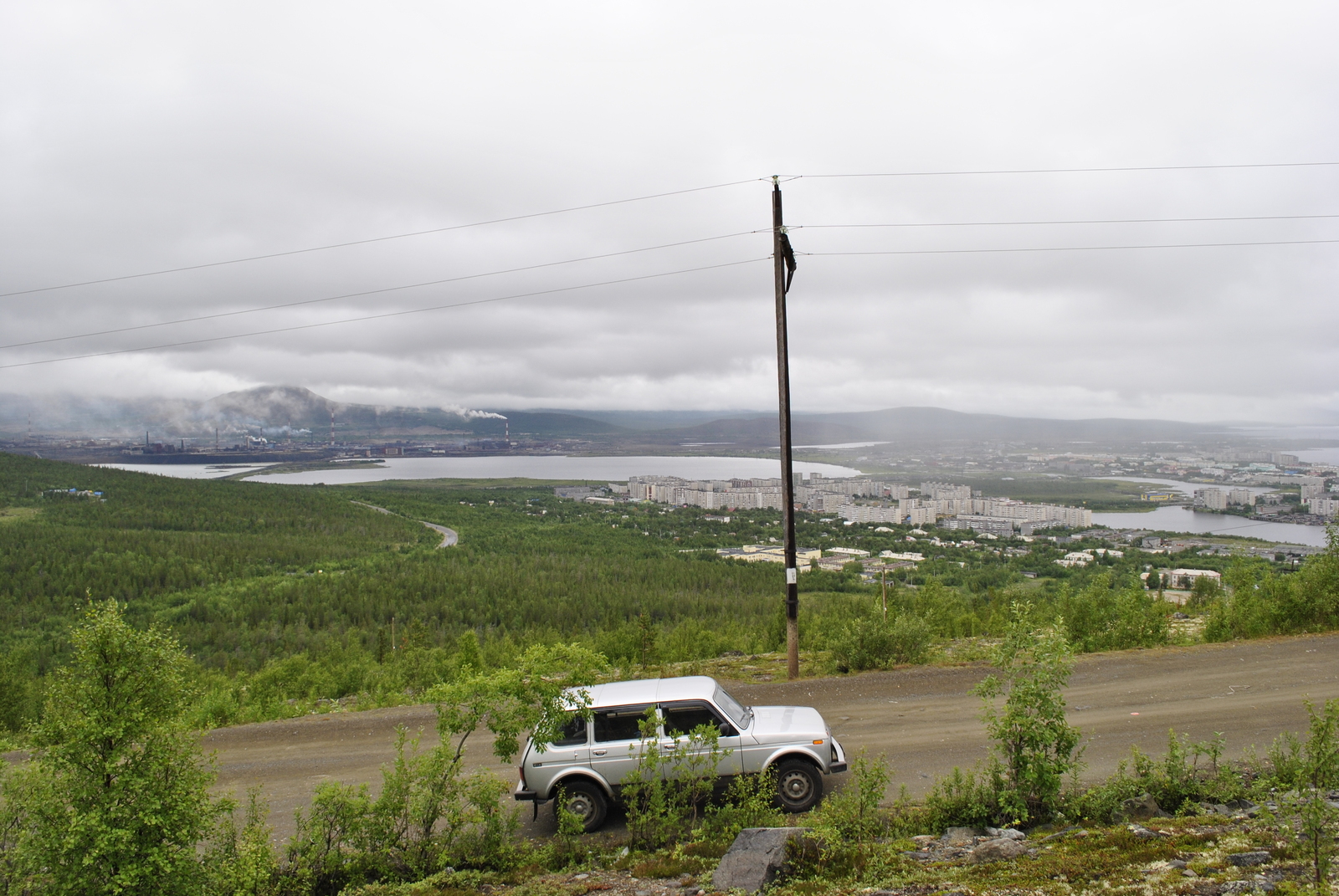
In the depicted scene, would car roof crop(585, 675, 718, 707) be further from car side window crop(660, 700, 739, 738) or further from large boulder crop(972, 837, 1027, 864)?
large boulder crop(972, 837, 1027, 864)

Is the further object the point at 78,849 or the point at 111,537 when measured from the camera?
the point at 111,537

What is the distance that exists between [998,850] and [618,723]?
3891mm

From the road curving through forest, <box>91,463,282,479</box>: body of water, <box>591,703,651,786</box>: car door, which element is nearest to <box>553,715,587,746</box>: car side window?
<box>591,703,651,786</box>: car door

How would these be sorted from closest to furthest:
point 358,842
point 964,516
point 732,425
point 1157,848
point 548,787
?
point 1157,848 → point 358,842 → point 548,787 → point 964,516 → point 732,425

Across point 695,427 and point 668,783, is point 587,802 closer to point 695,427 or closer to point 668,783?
point 668,783

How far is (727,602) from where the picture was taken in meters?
44.5

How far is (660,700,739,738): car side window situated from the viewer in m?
7.51

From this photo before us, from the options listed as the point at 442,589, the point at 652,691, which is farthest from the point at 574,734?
the point at 442,589

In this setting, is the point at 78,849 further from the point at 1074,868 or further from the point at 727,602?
the point at 727,602

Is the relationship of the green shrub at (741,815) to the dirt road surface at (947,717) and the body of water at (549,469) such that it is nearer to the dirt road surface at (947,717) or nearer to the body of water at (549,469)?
the dirt road surface at (947,717)

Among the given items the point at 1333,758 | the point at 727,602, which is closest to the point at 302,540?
the point at 727,602

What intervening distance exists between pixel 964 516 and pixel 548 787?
68.8 m

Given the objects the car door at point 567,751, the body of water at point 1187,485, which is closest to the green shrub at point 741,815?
the car door at point 567,751

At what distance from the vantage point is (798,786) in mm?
7559
